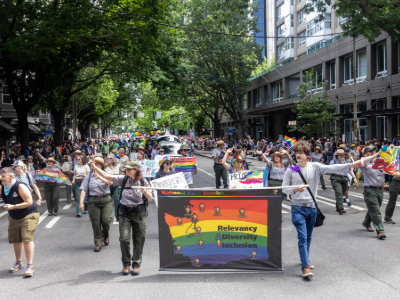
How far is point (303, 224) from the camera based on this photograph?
595 cm

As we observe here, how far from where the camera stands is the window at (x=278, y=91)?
45.9 meters

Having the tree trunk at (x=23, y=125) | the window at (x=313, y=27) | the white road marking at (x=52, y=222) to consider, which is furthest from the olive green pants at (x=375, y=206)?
the window at (x=313, y=27)

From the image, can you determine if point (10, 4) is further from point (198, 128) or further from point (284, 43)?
point (198, 128)

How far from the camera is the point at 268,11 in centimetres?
7762

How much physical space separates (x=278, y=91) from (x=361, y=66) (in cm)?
1625

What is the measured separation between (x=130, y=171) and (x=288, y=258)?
2.97 meters

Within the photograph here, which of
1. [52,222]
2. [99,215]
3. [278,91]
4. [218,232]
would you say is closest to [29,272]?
[99,215]

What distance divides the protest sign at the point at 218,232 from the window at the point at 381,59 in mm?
25514

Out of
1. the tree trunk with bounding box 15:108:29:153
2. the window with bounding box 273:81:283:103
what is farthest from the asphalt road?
the window with bounding box 273:81:283:103

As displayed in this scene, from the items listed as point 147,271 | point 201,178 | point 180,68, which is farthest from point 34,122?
point 147,271

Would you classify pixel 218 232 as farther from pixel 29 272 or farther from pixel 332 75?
pixel 332 75

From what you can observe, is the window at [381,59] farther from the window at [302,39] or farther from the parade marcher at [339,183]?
the parade marcher at [339,183]

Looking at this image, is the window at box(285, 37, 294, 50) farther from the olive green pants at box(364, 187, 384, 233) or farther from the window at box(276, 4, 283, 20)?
the olive green pants at box(364, 187, 384, 233)

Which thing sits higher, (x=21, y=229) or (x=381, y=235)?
(x=21, y=229)
